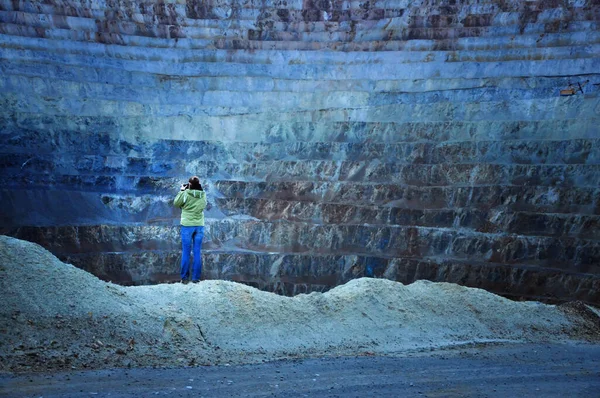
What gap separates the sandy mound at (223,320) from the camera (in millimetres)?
7730

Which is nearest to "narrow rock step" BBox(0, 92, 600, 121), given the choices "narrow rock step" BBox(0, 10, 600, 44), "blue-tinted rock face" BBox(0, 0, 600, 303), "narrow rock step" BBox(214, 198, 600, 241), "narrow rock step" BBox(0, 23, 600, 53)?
"blue-tinted rock face" BBox(0, 0, 600, 303)

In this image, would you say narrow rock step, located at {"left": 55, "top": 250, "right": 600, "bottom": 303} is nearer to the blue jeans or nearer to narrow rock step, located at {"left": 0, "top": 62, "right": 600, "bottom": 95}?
the blue jeans

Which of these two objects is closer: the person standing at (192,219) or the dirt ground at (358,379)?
the dirt ground at (358,379)

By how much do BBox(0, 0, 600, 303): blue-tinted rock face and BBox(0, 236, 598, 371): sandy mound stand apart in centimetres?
213

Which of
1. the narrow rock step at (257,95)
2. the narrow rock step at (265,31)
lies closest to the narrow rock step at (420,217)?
the narrow rock step at (257,95)

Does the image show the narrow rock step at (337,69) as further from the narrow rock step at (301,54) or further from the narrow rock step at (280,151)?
the narrow rock step at (280,151)

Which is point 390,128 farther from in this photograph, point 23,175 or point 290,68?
point 23,175

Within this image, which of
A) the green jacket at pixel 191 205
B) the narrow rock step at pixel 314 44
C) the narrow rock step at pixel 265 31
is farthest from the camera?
the narrow rock step at pixel 265 31

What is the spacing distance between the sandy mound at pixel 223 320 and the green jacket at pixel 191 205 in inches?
57.7

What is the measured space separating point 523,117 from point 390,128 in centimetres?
323

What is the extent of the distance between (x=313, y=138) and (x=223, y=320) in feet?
28.1

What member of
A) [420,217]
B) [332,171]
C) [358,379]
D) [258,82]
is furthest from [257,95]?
[358,379]

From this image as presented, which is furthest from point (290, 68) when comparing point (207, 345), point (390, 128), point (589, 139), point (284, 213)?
point (207, 345)

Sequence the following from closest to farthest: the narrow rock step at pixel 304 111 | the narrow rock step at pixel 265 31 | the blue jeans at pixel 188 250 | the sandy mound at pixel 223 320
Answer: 1. the sandy mound at pixel 223 320
2. the blue jeans at pixel 188 250
3. the narrow rock step at pixel 304 111
4. the narrow rock step at pixel 265 31
